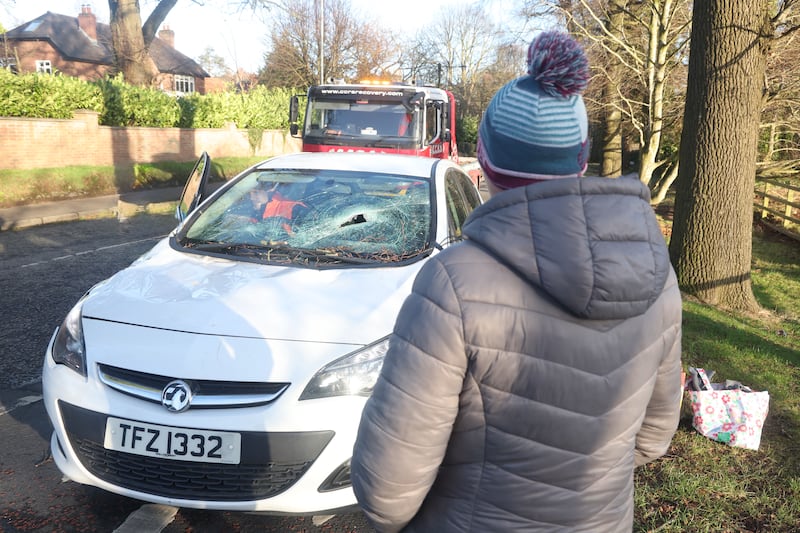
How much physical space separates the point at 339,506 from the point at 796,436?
2949mm

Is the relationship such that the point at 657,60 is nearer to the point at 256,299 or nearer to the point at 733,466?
the point at 733,466

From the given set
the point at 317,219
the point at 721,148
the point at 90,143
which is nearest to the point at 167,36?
the point at 90,143

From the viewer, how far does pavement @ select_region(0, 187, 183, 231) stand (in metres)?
11.9

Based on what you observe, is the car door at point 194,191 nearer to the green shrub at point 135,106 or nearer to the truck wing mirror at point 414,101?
the truck wing mirror at point 414,101

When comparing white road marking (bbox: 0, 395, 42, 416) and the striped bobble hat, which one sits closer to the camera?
the striped bobble hat

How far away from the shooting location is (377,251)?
3.74 metres

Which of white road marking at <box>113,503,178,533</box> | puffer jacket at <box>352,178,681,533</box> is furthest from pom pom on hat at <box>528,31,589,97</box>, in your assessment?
white road marking at <box>113,503,178,533</box>

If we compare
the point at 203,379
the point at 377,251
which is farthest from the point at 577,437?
the point at 377,251

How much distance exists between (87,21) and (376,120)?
2002 inches

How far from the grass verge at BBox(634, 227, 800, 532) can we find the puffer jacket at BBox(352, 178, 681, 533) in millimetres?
2018

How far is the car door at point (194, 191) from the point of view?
14.6ft

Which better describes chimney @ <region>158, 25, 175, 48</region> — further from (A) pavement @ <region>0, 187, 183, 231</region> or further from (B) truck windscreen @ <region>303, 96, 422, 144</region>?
(B) truck windscreen @ <region>303, 96, 422, 144</region>

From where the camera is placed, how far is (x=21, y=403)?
420 centimetres

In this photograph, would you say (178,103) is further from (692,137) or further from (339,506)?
(339,506)
